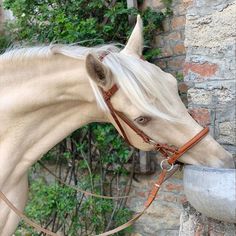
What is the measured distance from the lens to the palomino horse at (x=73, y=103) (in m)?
Result: 1.92

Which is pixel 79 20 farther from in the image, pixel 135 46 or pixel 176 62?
pixel 135 46

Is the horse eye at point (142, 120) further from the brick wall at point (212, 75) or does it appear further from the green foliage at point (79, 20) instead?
the green foliage at point (79, 20)

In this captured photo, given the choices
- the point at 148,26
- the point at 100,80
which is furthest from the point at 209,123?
the point at 148,26

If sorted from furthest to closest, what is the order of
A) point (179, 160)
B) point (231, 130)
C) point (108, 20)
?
1. point (108, 20)
2. point (231, 130)
3. point (179, 160)

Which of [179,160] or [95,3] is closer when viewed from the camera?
[179,160]

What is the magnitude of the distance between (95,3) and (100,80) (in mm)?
1964

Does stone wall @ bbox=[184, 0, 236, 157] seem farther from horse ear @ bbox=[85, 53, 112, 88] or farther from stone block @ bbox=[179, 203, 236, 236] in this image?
horse ear @ bbox=[85, 53, 112, 88]

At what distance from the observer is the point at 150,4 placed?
12.1 ft

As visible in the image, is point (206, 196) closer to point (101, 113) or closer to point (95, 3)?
point (101, 113)

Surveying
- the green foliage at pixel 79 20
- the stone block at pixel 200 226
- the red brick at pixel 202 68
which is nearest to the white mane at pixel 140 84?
the red brick at pixel 202 68

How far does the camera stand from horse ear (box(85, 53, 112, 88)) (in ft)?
6.08

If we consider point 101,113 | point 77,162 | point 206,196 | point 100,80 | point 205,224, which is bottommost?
point 77,162

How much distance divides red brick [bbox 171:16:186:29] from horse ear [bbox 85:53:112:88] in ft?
5.52

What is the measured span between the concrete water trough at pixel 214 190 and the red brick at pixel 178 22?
1.74 m
